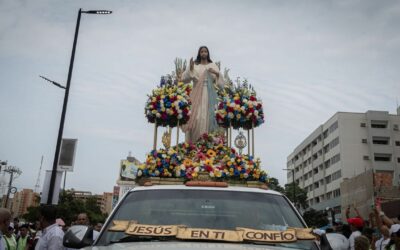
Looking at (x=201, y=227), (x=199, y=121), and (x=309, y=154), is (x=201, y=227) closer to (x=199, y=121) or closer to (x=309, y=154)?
(x=199, y=121)

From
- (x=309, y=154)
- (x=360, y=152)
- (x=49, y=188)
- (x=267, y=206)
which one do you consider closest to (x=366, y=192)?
(x=360, y=152)

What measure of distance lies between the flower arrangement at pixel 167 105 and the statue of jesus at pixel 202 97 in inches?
69.4

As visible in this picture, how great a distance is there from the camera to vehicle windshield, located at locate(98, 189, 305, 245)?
11.0 ft

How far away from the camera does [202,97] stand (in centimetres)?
1369

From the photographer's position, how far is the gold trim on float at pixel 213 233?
291cm

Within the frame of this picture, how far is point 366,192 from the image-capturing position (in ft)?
139

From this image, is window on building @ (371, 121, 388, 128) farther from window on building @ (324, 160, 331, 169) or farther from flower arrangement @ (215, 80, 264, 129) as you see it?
flower arrangement @ (215, 80, 264, 129)

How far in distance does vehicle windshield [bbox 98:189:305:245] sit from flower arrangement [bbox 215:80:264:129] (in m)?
7.97

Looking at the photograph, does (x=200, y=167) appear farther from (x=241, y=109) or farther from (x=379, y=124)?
(x=379, y=124)

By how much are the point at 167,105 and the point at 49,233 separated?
22.4 ft

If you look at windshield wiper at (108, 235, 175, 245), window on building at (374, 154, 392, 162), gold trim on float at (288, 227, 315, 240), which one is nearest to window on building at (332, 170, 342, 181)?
window on building at (374, 154, 392, 162)

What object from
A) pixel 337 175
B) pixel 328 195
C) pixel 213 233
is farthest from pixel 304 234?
pixel 328 195

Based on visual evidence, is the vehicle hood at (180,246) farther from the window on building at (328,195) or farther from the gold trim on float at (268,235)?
the window on building at (328,195)

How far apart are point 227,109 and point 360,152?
2154 inches
